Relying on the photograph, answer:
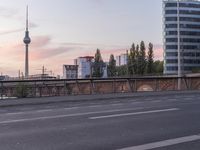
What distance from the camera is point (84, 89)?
106 ft

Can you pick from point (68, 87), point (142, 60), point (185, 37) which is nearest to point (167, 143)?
point (68, 87)

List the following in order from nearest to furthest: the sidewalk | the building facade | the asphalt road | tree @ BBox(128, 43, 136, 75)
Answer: the asphalt road < the sidewalk < the building facade < tree @ BBox(128, 43, 136, 75)

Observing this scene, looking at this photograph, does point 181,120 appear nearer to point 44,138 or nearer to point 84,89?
point 44,138

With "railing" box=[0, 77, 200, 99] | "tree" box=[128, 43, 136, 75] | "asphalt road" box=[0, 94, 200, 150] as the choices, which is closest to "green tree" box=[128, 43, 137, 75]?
"tree" box=[128, 43, 136, 75]

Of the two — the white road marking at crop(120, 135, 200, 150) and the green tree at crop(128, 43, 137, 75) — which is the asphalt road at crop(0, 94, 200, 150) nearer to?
the white road marking at crop(120, 135, 200, 150)

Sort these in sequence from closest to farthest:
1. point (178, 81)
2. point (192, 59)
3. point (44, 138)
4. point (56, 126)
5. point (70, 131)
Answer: point (44, 138) → point (70, 131) → point (56, 126) → point (178, 81) → point (192, 59)

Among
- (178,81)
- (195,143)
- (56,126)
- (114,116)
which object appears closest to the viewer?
(195,143)

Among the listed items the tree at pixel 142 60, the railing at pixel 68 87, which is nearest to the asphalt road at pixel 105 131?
the railing at pixel 68 87

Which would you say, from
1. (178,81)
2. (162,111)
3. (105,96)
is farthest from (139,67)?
(162,111)

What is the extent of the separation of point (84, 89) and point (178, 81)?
36.9 ft

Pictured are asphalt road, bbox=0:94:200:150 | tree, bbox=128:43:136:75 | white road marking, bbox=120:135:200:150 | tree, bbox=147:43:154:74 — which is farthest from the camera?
tree, bbox=128:43:136:75

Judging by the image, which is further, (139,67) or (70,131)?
(139,67)

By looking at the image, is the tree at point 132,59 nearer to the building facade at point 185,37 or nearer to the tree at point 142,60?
the tree at point 142,60

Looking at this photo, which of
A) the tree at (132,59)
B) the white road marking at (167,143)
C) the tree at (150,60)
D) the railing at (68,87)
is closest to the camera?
the white road marking at (167,143)
